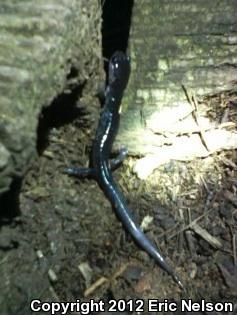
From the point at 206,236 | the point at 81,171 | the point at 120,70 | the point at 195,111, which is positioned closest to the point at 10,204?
the point at 81,171

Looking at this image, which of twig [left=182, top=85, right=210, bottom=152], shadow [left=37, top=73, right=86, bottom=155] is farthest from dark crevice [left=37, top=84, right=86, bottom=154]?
twig [left=182, top=85, right=210, bottom=152]

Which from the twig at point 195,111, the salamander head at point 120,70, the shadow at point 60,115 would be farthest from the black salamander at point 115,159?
the twig at point 195,111

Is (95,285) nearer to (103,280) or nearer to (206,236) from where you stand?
(103,280)

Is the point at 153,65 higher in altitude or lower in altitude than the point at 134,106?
higher

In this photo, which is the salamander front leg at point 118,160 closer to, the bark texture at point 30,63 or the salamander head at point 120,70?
the salamander head at point 120,70

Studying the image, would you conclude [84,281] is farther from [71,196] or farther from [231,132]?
[231,132]

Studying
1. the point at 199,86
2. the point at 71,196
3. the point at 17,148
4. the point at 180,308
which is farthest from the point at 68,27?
the point at 180,308
